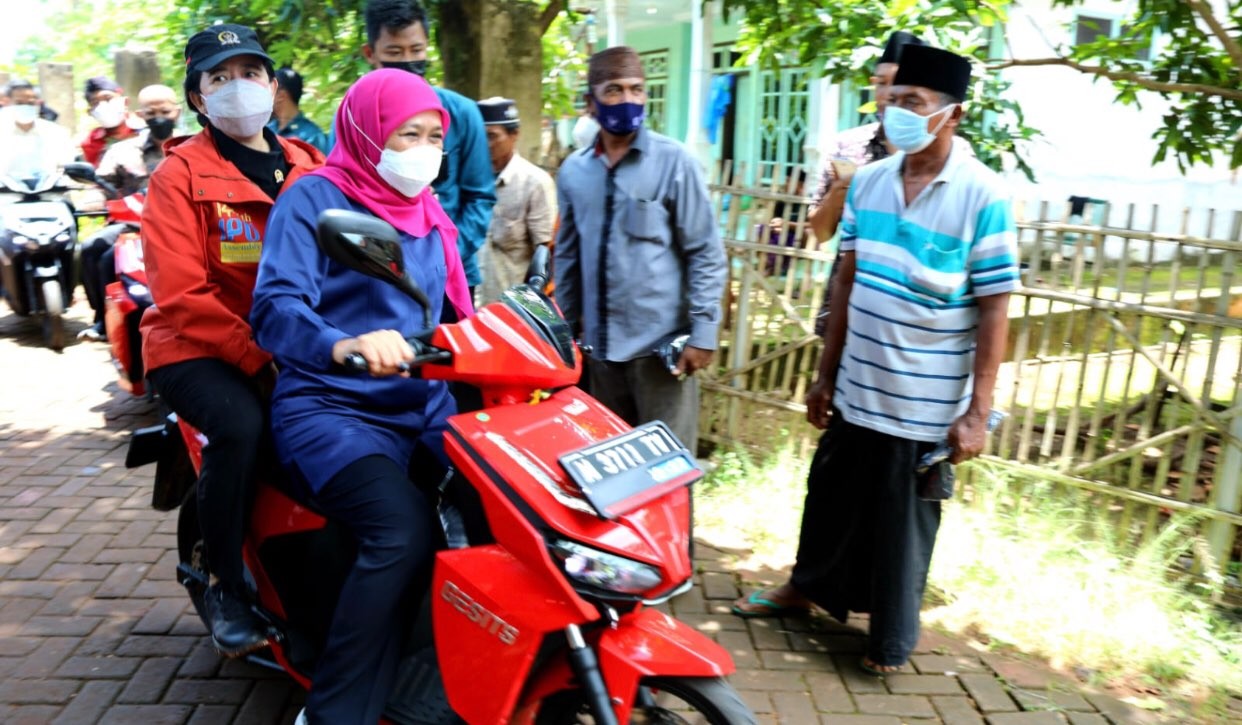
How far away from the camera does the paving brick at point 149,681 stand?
3.26 m

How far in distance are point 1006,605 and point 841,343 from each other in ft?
4.19

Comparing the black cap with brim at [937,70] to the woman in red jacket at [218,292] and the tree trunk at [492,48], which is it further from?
the tree trunk at [492,48]

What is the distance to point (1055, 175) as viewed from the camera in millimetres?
10602

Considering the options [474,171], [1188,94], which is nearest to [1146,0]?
[1188,94]

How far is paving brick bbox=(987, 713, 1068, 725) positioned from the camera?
3.22 meters

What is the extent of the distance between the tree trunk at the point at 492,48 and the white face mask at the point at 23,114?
426 centimetres

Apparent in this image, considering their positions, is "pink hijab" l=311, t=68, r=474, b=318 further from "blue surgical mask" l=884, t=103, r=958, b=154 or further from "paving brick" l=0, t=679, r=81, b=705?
"paving brick" l=0, t=679, r=81, b=705

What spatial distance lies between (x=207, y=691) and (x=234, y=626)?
58 centimetres

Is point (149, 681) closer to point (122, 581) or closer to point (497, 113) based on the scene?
point (122, 581)

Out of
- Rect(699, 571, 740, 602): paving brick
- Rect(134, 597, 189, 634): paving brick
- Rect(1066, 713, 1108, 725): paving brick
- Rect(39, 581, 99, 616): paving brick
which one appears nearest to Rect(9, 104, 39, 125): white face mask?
Rect(39, 581, 99, 616): paving brick

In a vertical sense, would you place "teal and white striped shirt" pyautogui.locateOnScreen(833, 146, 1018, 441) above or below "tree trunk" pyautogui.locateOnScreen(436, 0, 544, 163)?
below

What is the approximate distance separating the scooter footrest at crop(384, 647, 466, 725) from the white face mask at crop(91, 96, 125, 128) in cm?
734

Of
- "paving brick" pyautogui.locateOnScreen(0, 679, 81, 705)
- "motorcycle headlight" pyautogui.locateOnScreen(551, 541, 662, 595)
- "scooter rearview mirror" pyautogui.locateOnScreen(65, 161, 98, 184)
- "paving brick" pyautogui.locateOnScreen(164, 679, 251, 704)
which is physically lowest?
"paving brick" pyautogui.locateOnScreen(164, 679, 251, 704)

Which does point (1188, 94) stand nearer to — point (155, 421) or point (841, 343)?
point (841, 343)
